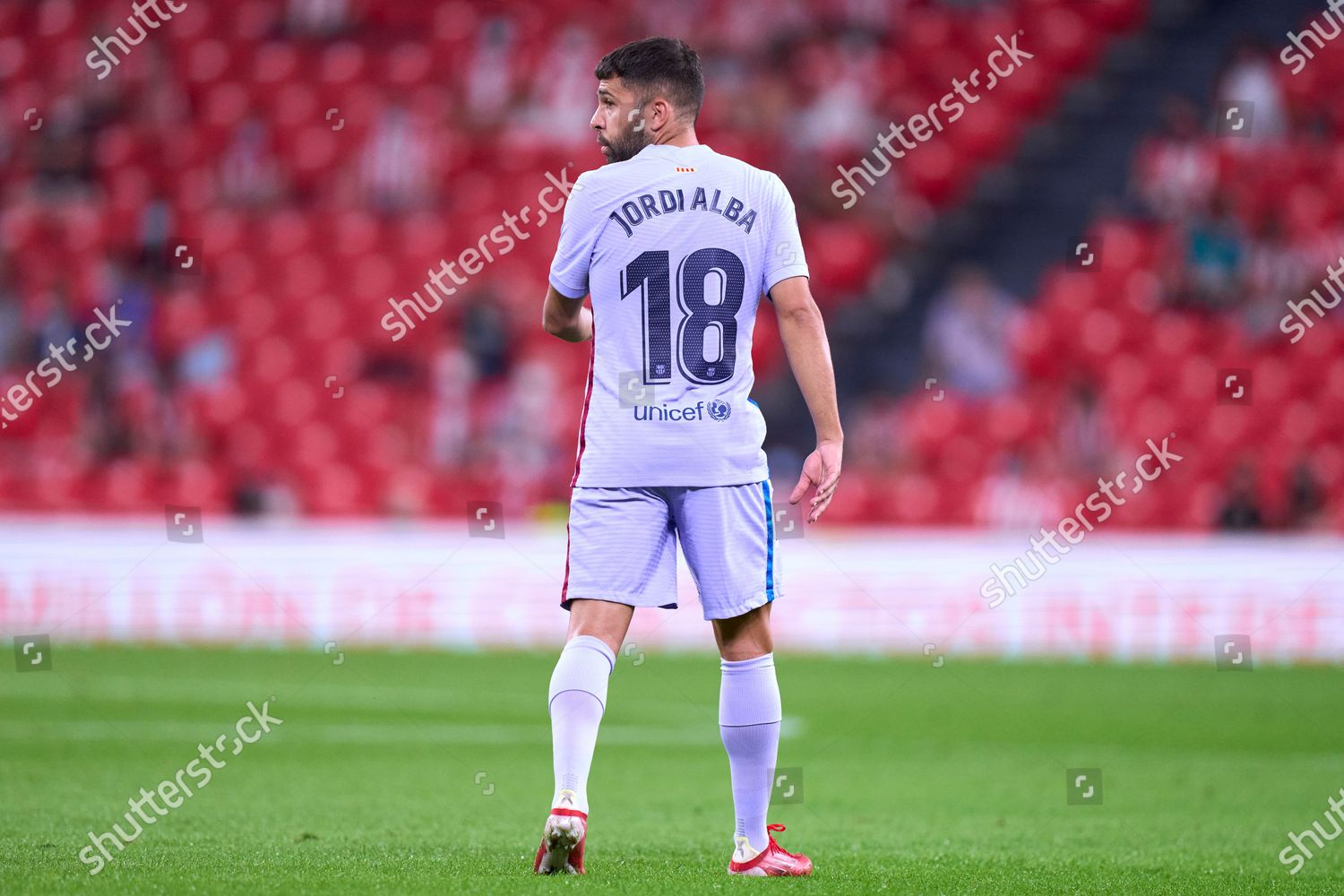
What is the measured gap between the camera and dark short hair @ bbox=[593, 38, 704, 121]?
4.53 metres

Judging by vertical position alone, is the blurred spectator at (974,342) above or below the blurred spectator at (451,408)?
above

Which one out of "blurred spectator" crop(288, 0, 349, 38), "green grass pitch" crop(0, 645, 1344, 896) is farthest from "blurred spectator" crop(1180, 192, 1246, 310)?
"blurred spectator" crop(288, 0, 349, 38)

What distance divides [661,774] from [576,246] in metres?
4.02

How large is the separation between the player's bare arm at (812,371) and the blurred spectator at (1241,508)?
1141 cm

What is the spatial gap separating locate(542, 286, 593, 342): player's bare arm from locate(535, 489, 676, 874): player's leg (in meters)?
0.49

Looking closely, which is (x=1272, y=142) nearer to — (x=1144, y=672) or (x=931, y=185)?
(x=931, y=185)

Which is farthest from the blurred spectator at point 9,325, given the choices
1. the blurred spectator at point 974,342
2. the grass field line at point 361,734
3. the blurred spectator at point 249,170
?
the blurred spectator at point 974,342

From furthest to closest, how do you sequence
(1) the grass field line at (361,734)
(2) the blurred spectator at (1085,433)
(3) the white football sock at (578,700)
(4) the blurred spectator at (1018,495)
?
(2) the blurred spectator at (1085,433), (4) the blurred spectator at (1018,495), (1) the grass field line at (361,734), (3) the white football sock at (578,700)

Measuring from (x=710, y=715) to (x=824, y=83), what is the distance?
10.1m

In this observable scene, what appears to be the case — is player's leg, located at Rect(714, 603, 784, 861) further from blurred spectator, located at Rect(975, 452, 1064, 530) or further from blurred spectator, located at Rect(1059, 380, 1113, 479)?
blurred spectator, located at Rect(1059, 380, 1113, 479)

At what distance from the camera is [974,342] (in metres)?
16.8

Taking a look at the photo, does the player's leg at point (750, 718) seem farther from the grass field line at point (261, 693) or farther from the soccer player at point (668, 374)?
the grass field line at point (261, 693)

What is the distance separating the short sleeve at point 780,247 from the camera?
4586mm

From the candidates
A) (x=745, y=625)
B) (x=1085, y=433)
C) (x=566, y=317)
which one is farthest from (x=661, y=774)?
(x=1085, y=433)
